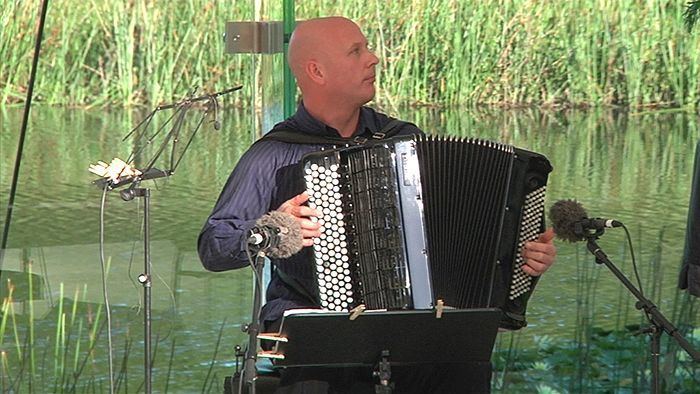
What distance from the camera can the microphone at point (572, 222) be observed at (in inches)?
146

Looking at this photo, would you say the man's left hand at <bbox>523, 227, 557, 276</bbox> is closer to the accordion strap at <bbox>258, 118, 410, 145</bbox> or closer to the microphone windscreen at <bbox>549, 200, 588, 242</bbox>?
the microphone windscreen at <bbox>549, 200, 588, 242</bbox>

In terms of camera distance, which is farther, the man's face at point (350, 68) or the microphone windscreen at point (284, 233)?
the man's face at point (350, 68)

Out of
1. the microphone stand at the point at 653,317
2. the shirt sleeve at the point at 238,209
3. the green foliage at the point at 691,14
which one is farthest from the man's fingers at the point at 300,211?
the green foliage at the point at 691,14

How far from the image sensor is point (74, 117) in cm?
A: 489

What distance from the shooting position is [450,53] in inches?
201

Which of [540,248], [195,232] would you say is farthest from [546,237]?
[195,232]

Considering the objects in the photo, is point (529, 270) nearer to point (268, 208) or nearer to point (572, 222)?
point (572, 222)

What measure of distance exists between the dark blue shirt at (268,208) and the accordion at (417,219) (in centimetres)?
23

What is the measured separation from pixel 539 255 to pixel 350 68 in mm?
722

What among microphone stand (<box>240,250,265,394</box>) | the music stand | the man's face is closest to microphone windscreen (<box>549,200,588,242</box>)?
the music stand

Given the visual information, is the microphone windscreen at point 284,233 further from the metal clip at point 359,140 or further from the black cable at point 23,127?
the black cable at point 23,127

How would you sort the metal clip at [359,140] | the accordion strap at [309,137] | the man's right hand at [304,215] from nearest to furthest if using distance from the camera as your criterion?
the man's right hand at [304,215] → the metal clip at [359,140] → the accordion strap at [309,137]

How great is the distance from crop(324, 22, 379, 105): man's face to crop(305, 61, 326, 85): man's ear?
2 cm

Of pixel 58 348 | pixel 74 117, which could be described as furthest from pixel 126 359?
pixel 74 117
